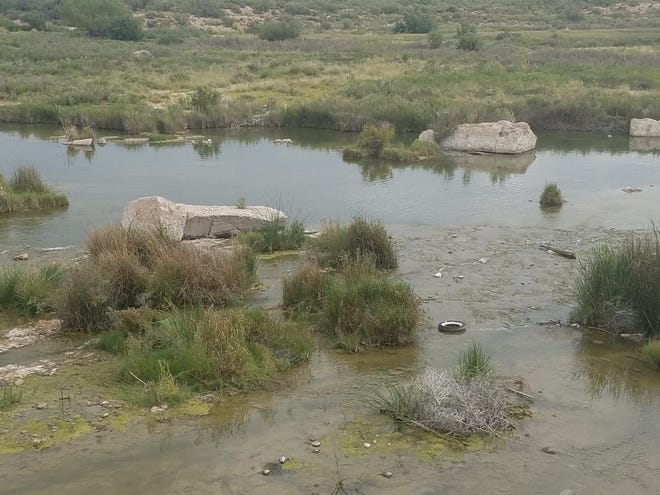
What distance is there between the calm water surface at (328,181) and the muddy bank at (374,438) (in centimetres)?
656

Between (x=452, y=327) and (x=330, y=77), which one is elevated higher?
(x=330, y=77)

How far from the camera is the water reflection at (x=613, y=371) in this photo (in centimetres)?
855

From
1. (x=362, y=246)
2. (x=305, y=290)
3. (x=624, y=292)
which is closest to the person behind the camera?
(x=624, y=292)

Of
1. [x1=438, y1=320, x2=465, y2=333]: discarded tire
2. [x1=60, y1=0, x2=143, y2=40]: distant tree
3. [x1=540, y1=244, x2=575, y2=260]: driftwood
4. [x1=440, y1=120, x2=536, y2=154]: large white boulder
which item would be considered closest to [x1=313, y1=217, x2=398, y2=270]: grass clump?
[x1=438, y1=320, x2=465, y2=333]: discarded tire

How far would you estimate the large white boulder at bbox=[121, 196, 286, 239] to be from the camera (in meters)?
13.5

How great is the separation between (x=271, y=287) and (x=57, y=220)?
19.9 ft

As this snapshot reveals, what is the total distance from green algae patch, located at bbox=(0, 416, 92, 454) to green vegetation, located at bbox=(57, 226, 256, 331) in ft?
7.94

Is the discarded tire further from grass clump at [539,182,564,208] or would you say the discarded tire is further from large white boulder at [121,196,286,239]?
grass clump at [539,182,564,208]

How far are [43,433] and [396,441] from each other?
306 centimetres

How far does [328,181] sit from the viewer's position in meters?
19.9

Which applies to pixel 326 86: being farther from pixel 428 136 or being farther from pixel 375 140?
pixel 375 140

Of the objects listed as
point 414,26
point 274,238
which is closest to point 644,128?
point 274,238

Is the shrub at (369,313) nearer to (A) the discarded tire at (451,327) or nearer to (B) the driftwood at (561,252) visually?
(A) the discarded tire at (451,327)

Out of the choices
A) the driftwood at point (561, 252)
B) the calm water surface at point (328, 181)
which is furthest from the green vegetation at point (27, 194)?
the driftwood at point (561, 252)
